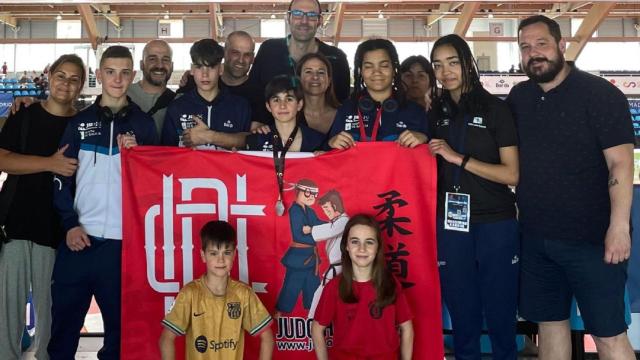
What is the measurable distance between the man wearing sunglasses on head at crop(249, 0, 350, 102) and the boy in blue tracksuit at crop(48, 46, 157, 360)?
109cm

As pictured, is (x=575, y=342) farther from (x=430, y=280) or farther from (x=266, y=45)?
(x=266, y=45)

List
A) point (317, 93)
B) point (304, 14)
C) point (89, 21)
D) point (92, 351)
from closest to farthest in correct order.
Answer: point (317, 93), point (304, 14), point (92, 351), point (89, 21)

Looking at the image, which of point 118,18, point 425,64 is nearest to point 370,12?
point 118,18

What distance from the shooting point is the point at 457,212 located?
8.81ft

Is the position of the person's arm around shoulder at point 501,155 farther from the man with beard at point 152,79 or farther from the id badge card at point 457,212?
the man with beard at point 152,79

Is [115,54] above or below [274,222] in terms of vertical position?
above

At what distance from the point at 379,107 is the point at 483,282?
108 centimetres

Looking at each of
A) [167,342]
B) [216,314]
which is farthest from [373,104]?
[167,342]

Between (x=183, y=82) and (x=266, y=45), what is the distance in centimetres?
66

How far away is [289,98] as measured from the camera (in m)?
2.94

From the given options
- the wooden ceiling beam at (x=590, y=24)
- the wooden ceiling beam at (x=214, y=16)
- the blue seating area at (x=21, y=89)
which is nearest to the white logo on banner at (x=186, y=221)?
the blue seating area at (x=21, y=89)

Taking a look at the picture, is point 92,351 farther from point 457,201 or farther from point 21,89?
point 21,89

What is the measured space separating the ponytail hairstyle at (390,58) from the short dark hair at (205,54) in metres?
0.81

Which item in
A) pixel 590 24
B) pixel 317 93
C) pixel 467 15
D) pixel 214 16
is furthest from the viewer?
pixel 214 16
